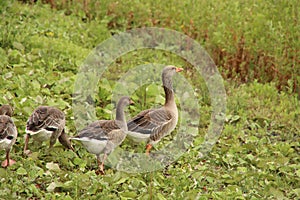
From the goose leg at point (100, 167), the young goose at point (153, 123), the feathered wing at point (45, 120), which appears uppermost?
the feathered wing at point (45, 120)

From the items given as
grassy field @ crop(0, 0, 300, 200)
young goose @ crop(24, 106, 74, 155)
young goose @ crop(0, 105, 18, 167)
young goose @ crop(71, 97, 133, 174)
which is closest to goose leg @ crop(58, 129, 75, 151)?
young goose @ crop(24, 106, 74, 155)

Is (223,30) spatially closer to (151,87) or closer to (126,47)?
(126,47)

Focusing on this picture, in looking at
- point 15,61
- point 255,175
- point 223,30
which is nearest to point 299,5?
point 223,30

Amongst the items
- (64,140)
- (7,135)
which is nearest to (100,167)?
(64,140)

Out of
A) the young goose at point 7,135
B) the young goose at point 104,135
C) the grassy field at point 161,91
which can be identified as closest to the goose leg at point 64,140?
the grassy field at point 161,91

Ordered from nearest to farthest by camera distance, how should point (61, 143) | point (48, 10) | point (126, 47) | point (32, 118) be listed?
point (32, 118), point (61, 143), point (126, 47), point (48, 10)

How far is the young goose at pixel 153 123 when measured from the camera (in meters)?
7.51

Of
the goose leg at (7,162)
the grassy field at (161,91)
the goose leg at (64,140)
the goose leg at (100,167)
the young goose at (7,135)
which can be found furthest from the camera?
the goose leg at (64,140)

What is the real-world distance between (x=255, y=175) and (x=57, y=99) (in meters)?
3.24

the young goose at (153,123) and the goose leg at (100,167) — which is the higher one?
the young goose at (153,123)

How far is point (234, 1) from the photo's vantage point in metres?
12.5

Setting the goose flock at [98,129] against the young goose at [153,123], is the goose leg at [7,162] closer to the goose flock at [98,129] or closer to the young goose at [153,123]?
the goose flock at [98,129]

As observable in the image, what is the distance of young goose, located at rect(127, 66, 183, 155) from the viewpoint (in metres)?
7.51

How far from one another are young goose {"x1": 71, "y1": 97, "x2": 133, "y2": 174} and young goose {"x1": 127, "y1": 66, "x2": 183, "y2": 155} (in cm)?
25
